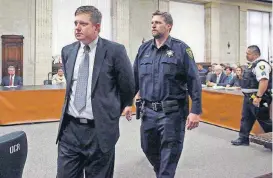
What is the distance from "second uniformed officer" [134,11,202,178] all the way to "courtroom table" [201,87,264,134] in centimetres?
293

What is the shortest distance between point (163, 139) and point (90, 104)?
0.77 meters

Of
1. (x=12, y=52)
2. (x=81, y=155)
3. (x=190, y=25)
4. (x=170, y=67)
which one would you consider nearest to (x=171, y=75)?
(x=170, y=67)

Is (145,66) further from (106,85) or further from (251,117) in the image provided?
(251,117)

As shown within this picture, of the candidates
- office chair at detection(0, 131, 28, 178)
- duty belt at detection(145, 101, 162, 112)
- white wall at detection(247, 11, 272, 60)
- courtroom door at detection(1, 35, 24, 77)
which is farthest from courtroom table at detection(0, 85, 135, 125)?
white wall at detection(247, 11, 272, 60)

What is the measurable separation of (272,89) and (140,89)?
91.3 inches

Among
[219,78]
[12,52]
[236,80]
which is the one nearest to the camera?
[236,80]

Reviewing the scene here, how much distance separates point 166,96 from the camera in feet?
7.93

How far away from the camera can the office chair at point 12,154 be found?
3.36 ft

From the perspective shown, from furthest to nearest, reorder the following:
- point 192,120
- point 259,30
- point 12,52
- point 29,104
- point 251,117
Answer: point 259,30
point 12,52
point 29,104
point 251,117
point 192,120

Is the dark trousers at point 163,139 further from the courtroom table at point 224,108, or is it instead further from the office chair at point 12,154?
the courtroom table at point 224,108

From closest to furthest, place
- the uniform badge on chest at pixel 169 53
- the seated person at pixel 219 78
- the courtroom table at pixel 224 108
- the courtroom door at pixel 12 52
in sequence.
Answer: the uniform badge on chest at pixel 169 53, the courtroom table at pixel 224 108, the seated person at pixel 219 78, the courtroom door at pixel 12 52

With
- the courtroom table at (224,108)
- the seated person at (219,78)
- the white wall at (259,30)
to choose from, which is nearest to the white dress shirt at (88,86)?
the courtroom table at (224,108)

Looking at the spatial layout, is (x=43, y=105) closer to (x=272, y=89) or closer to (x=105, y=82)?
(x=272, y=89)

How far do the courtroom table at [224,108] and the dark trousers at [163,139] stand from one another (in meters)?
2.97
